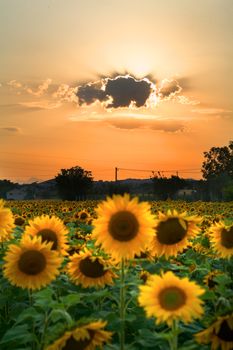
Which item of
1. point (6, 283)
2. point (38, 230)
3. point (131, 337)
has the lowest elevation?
point (131, 337)

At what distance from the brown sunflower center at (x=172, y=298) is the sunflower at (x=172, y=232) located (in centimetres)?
146

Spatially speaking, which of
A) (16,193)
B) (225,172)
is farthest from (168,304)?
(16,193)

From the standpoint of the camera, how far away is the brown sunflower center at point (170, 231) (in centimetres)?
489

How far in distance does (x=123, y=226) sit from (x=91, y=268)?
0.89 meters

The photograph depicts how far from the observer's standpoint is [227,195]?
218 feet

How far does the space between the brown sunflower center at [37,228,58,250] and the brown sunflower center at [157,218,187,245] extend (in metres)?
1.02

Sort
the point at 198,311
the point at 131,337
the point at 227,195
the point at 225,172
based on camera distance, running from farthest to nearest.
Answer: the point at 225,172 → the point at 227,195 → the point at 131,337 → the point at 198,311

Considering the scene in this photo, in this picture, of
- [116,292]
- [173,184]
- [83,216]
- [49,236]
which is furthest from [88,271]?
[173,184]

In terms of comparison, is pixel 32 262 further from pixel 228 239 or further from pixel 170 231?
pixel 228 239

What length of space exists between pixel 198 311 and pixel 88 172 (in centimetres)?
8075

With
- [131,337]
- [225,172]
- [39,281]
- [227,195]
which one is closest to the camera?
[39,281]

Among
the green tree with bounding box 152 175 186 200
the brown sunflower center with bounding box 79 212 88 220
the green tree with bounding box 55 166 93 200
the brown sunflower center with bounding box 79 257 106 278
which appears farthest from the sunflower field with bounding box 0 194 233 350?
the green tree with bounding box 152 175 186 200

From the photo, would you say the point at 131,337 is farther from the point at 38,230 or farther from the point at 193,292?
the point at 193,292

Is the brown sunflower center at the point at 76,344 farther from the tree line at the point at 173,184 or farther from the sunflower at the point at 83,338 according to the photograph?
the tree line at the point at 173,184
